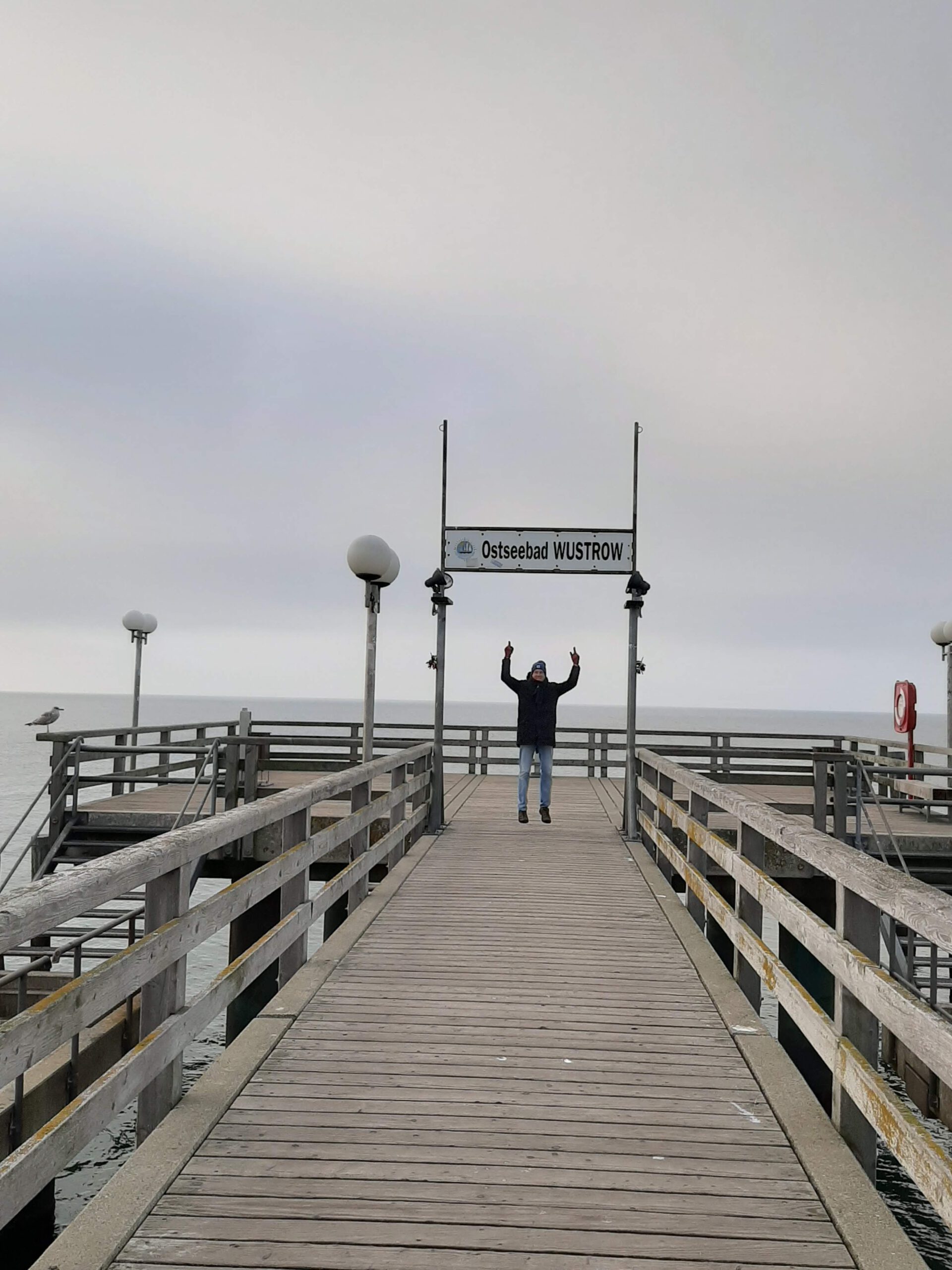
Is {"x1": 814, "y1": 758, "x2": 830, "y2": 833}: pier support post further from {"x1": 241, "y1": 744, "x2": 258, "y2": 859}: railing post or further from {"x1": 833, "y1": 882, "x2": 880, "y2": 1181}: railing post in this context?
{"x1": 833, "y1": 882, "x2": 880, "y2": 1181}: railing post

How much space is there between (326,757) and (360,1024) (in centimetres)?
1034

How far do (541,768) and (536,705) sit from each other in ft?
3.49

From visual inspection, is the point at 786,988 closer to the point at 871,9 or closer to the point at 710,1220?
the point at 710,1220

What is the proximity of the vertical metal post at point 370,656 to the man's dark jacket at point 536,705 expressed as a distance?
6.92 ft

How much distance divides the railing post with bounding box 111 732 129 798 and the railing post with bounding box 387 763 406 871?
169 inches

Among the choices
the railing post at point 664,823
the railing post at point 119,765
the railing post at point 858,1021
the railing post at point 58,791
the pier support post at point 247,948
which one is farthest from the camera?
the railing post at point 119,765

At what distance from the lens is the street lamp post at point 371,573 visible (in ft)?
30.9

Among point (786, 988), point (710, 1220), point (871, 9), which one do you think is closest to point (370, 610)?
point (786, 988)

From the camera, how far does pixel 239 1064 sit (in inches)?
166

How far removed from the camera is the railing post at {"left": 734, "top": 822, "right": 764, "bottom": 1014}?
5301mm

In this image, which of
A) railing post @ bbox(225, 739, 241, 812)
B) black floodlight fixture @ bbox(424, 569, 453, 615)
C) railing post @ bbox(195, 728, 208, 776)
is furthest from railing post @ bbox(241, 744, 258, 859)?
black floodlight fixture @ bbox(424, 569, 453, 615)

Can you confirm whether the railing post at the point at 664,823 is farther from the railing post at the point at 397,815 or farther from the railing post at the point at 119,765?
the railing post at the point at 119,765

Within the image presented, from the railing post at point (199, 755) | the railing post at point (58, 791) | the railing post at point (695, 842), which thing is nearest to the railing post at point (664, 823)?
the railing post at point (695, 842)

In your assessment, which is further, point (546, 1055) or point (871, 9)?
point (871, 9)
